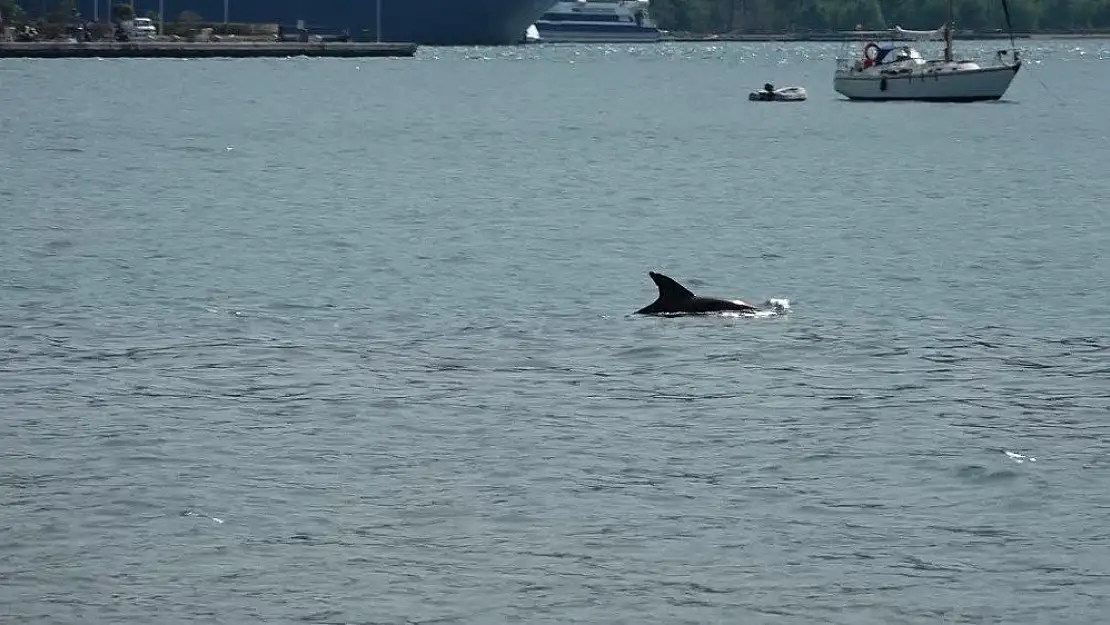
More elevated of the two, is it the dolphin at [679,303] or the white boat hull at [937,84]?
the dolphin at [679,303]

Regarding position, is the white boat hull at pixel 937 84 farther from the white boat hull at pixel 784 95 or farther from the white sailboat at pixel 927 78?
the white boat hull at pixel 784 95

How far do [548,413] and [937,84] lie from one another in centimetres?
10100

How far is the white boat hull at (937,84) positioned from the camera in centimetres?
12256

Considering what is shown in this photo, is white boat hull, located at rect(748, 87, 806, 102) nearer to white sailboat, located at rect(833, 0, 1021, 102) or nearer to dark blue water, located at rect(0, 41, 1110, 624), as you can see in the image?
white sailboat, located at rect(833, 0, 1021, 102)

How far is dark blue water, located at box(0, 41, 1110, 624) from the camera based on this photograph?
709 inches

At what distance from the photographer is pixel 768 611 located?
1708 centimetres

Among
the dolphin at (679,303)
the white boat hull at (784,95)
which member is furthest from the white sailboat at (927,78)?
the dolphin at (679,303)

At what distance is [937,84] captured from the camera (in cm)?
12312

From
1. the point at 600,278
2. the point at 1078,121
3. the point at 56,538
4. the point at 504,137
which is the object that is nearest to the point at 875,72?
the point at 1078,121

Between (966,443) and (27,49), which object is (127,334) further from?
(27,49)

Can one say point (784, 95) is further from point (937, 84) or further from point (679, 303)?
point (679, 303)

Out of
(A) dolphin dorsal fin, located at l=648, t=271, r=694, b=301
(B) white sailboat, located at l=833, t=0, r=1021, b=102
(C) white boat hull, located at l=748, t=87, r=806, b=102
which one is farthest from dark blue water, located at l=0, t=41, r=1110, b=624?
(C) white boat hull, located at l=748, t=87, r=806, b=102

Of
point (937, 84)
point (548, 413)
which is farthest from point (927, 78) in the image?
point (548, 413)

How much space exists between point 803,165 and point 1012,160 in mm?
8554
